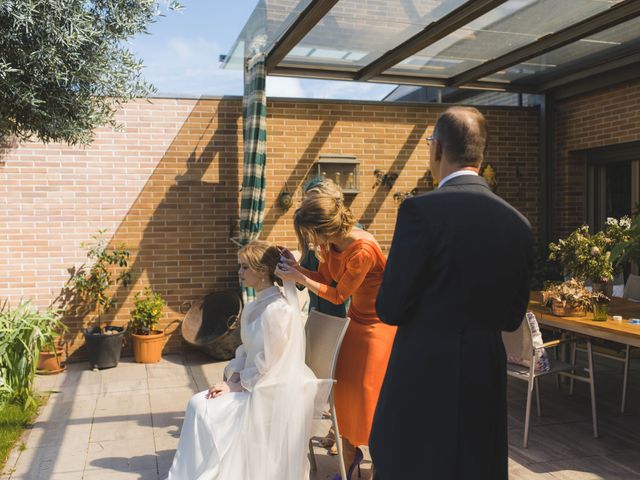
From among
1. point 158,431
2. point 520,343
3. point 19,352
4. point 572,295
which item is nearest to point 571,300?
point 572,295

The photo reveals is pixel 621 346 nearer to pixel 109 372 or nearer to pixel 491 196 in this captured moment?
pixel 491 196

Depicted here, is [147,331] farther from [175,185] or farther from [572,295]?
[572,295]

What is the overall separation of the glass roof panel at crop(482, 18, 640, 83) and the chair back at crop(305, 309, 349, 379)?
12.9 ft

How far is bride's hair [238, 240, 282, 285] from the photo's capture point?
3.17 m

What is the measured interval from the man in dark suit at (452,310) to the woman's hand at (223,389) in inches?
56.5

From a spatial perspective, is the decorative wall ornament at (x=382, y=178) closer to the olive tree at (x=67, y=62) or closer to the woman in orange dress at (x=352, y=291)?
the olive tree at (x=67, y=62)

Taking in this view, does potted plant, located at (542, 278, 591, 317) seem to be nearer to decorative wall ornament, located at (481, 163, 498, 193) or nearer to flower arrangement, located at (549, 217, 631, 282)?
flower arrangement, located at (549, 217, 631, 282)

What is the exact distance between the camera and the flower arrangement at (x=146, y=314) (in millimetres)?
6328

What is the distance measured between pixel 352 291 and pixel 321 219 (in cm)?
38

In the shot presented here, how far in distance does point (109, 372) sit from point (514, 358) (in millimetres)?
3878

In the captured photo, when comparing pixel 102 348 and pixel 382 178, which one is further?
pixel 382 178

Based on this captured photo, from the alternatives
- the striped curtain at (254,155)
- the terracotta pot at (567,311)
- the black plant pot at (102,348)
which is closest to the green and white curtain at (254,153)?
the striped curtain at (254,155)

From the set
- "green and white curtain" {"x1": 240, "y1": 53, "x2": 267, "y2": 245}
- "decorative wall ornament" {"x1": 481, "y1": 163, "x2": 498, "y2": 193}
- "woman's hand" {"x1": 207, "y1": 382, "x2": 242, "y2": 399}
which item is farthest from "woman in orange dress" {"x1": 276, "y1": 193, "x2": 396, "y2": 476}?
"decorative wall ornament" {"x1": 481, "y1": 163, "x2": 498, "y2": 193}

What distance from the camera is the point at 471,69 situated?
664 cm
